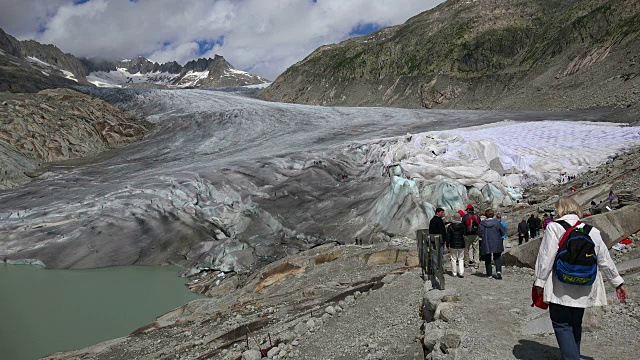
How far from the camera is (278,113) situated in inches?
1779

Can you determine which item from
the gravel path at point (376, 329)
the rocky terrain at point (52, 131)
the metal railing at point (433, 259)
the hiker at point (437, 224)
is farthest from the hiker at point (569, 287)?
the rocky terrain at point (52, 131)

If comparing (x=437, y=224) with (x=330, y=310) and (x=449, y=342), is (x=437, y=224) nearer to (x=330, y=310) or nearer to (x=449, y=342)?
(x=330, y=310)

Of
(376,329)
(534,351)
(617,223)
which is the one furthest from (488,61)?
(534,351)

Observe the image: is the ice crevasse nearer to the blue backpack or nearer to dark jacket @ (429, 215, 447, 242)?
dark jacket @ (429, 215, 447, 242)

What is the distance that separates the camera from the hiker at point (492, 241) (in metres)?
7.92

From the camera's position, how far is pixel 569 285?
3.59m

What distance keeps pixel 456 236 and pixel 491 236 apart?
2.04 ft

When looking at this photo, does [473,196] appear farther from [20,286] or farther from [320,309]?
[20,286]

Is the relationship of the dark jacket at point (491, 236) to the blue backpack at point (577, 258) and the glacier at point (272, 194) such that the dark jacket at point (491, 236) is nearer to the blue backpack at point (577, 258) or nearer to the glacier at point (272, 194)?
the blue backpack at point (577, 258)

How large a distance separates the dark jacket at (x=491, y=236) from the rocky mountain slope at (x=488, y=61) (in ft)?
106

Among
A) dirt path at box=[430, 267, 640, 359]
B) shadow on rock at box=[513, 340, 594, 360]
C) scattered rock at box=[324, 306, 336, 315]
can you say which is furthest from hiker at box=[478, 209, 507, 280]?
shadow on rock at box=[513, 340, 594, 360]

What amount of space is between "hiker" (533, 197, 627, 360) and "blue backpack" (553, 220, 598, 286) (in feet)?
0.11

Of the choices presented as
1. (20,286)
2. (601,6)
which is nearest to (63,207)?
(20,286)

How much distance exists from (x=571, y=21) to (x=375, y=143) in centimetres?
4216
